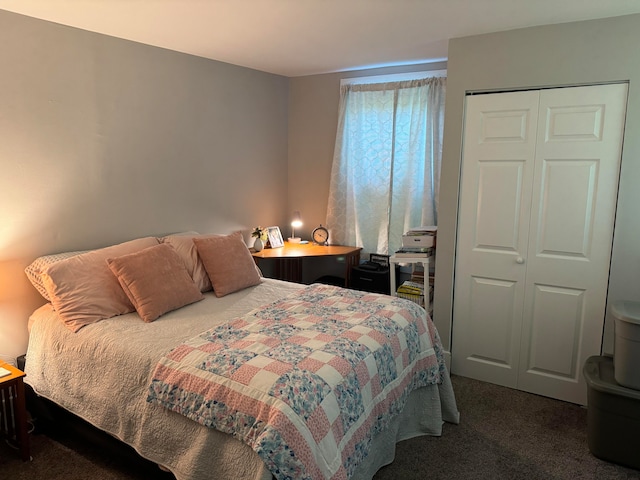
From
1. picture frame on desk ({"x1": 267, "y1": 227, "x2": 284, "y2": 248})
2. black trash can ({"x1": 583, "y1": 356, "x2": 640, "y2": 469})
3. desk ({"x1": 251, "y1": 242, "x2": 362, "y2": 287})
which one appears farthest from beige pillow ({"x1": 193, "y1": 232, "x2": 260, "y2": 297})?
black trash can ({"x1": 583, "y1": 356, "x2": 640, "y2": 469})

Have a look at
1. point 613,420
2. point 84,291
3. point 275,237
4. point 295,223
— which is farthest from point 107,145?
point 613,420

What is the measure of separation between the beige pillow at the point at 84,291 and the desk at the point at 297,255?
1.45 m

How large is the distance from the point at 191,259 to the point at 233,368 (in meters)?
1.38

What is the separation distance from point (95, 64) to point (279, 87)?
1.89 metres

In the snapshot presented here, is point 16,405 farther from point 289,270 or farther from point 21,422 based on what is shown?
point 289,270

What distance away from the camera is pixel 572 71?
2711mm

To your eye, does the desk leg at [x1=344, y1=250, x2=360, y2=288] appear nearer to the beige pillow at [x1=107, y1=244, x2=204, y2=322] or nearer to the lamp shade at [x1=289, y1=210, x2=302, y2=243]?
the lamp shade at [x1=289, y1=210, x2=302, y2=243]

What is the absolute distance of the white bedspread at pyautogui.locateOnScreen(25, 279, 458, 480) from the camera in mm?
Result: 1751

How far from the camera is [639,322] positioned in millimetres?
2199

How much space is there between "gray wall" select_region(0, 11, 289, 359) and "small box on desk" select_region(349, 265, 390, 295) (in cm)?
111

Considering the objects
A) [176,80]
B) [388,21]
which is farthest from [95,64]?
[388,21]

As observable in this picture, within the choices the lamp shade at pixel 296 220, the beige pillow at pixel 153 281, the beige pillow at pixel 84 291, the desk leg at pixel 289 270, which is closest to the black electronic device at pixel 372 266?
the desk leg at pixel 289 270

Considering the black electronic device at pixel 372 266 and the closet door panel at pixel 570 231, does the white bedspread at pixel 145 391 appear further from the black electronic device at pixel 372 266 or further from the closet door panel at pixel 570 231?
the black electronic device at pixel 372 266

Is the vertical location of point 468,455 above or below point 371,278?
below
